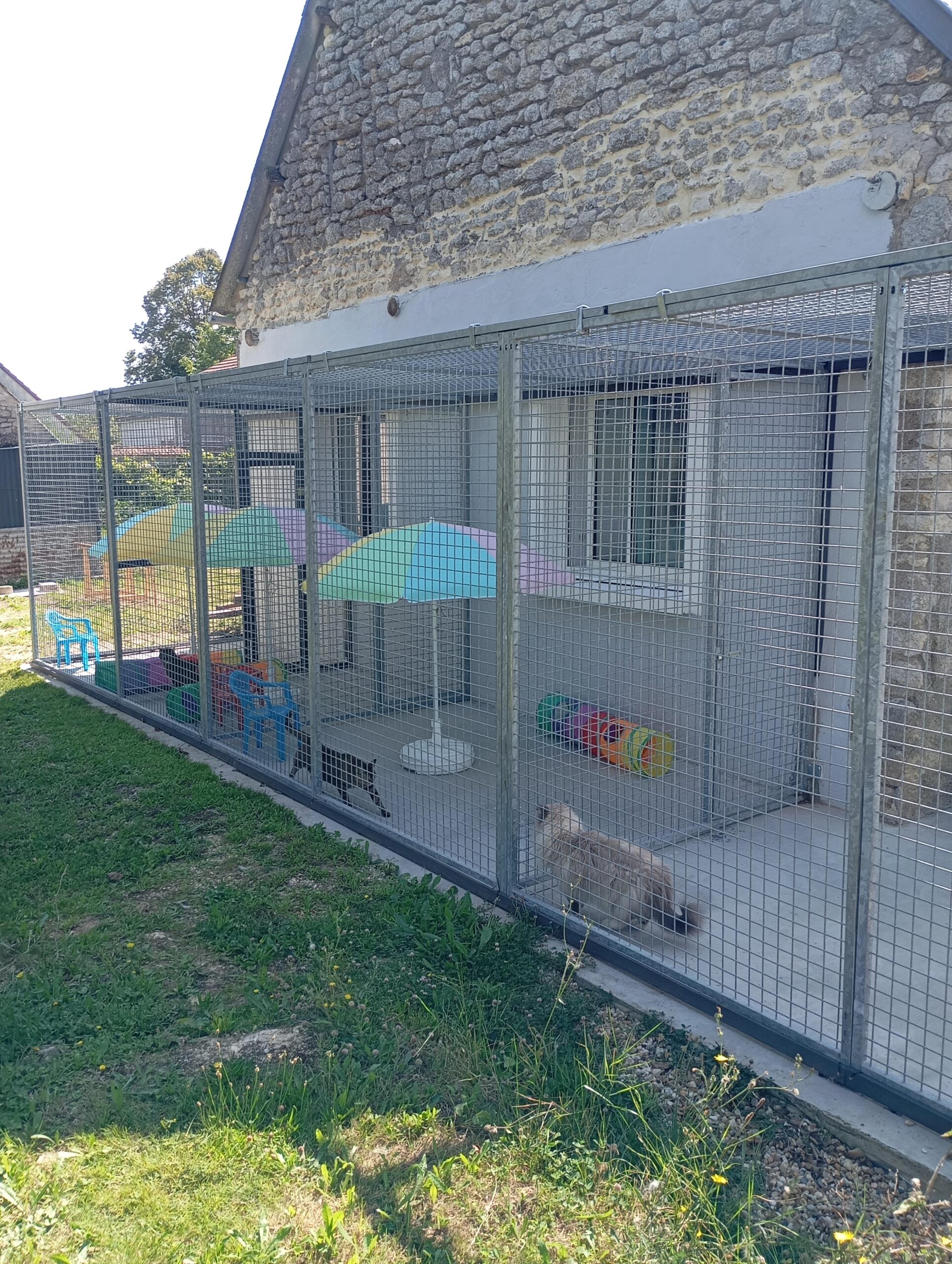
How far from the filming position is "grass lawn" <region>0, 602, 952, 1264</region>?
284 cm

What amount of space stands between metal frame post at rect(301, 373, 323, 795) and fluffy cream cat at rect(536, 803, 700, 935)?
2.02 metres

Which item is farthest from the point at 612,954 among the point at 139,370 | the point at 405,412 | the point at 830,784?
the point at 139,370

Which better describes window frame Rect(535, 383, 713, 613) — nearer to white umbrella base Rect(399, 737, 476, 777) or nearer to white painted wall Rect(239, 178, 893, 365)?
white painted wall Rect(239, 178, 893, 365)

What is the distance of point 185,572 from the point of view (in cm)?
784

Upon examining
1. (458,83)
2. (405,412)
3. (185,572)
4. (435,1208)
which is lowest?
(435,1208)

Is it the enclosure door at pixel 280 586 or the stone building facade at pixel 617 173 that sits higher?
the stone building facade at pixel 617 173

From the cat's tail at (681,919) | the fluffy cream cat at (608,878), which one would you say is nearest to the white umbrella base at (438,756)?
the fluffy cream cat at (608,878)

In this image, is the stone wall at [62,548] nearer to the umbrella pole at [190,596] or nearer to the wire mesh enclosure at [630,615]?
the wire mesh enclosure at [630,615]

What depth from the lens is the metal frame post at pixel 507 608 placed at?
4625mm

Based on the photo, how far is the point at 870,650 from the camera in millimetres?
3244

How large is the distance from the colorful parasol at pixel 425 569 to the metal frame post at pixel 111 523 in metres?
3.53

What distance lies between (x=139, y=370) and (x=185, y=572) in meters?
41.4

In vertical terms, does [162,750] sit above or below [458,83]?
below

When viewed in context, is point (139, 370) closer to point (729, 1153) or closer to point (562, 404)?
point (562, 404)
